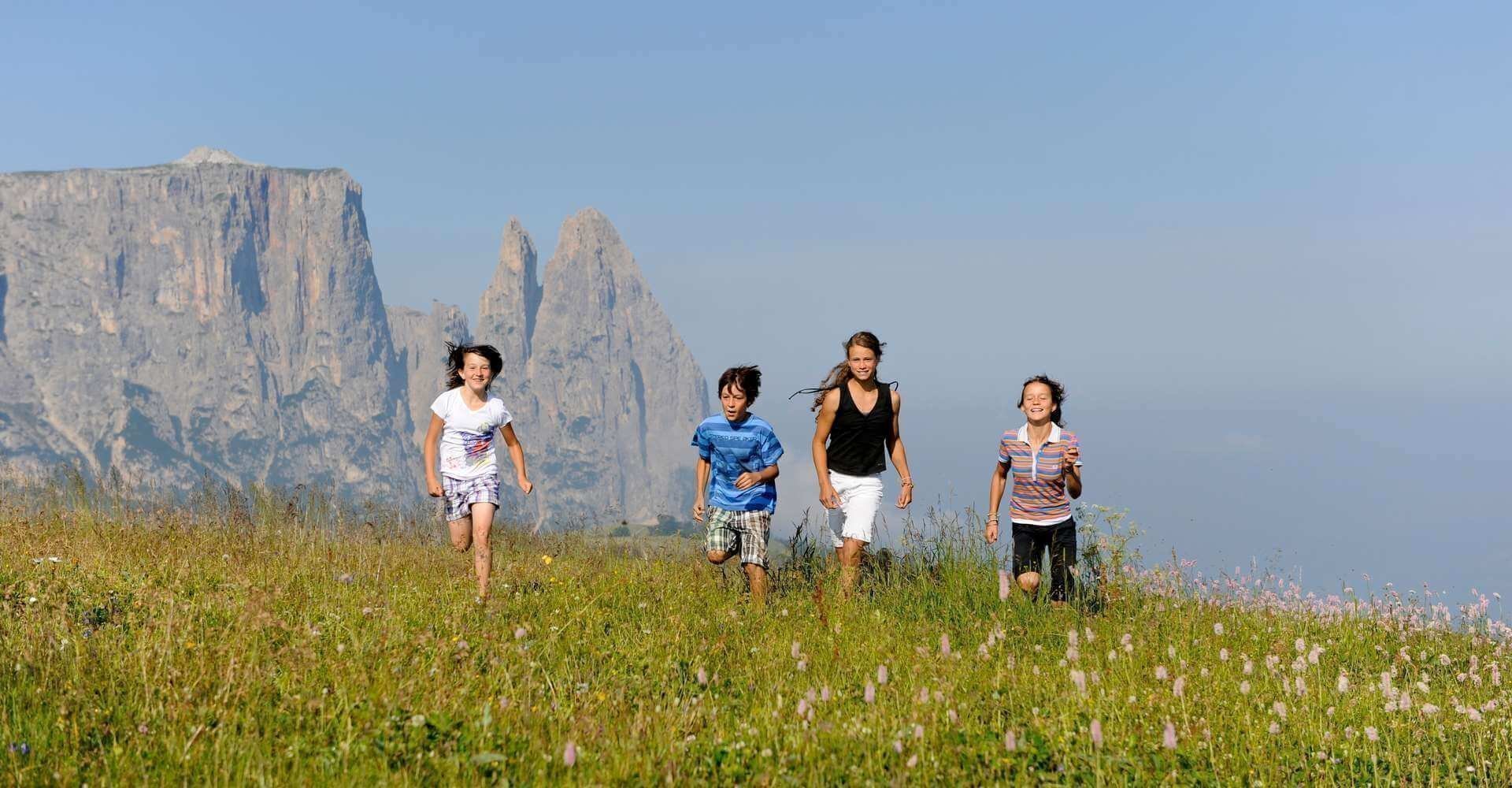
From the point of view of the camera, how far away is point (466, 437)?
8281mm

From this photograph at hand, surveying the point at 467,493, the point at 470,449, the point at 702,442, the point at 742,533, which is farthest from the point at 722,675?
the point at 470,449

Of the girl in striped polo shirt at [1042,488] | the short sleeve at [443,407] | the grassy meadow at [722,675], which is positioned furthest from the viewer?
the short sleeve at [443,407]

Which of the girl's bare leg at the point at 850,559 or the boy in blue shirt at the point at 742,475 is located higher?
the boy in blue shirt at the point at 742,475

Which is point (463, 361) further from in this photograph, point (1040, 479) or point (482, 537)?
point (1040, 479)

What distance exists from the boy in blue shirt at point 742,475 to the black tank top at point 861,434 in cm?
52

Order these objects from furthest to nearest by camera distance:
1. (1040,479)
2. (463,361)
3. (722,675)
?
(463,361) < (1040,479) < (722,675)

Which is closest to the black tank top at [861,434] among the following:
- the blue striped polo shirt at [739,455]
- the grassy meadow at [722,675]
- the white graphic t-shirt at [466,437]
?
the blue striped polo shirt at [739,455]

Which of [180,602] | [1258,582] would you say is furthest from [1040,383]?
[180,602]

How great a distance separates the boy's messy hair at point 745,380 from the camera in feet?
26.7

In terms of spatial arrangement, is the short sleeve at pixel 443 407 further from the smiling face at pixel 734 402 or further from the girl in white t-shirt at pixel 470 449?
the smiling face at pixel 734 402

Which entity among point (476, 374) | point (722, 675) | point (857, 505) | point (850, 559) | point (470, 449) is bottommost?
point (722, 675)

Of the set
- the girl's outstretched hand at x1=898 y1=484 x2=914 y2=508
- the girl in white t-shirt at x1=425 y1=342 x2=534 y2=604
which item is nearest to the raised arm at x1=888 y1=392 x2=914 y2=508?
the girl's outstretched hand at x1=898 y1=484 x2=914 y2=508

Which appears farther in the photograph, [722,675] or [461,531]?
[461,531]

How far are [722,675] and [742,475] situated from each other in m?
2.62
